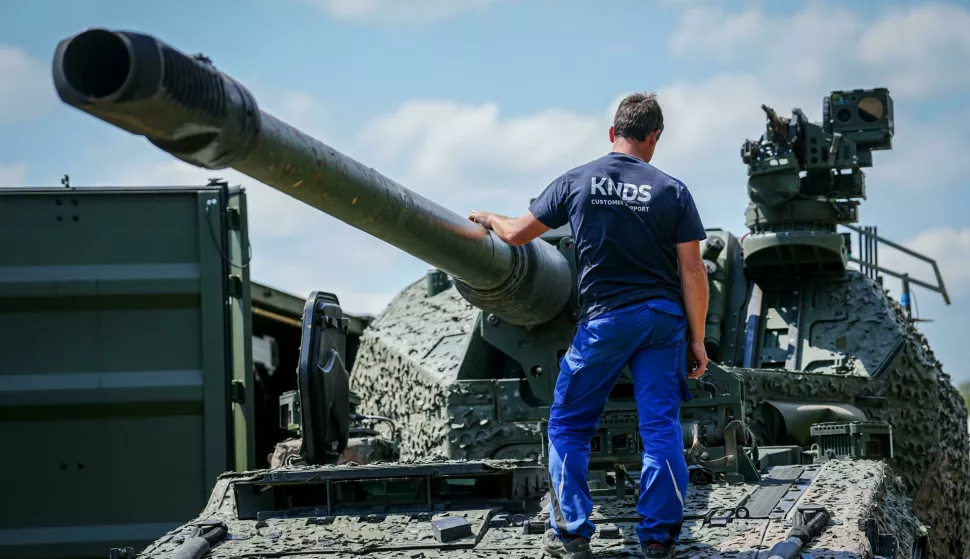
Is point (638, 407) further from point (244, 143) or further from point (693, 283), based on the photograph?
point (244, 143)

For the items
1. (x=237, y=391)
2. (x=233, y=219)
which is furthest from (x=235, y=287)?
(x=237, y=391)

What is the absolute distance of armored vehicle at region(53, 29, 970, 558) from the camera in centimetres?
488

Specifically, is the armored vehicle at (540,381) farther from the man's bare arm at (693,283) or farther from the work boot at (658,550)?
the man's bare arm at (693,283)

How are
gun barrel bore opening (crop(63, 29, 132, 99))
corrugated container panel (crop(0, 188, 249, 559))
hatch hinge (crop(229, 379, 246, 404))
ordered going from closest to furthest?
gun barrel bore opening (crop(63, 29, 132, 99)) < corrugated container panel (crop(0, 188, 249, 559)) < hatch hinge (crop(229, 379, 246, 404))

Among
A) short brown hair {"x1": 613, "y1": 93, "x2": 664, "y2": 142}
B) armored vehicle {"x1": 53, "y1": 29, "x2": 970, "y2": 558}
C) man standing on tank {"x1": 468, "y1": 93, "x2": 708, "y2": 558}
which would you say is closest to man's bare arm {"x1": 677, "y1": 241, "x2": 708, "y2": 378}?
man standing on tank {"x1": 468, "y1": 93, "x2": 708, "y2": 558}

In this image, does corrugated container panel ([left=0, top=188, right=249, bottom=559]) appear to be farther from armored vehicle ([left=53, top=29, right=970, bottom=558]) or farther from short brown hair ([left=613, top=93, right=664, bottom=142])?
short brown hair ([left=613, top=93, right=664, bottom=142])

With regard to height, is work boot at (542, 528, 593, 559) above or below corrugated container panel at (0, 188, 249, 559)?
below

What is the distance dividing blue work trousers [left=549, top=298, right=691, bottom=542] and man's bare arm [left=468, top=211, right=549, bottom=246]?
0.54 meters

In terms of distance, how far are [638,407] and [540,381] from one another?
2.43 m

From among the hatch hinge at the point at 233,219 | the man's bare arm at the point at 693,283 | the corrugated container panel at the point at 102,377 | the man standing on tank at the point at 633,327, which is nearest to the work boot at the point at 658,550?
the man standing on tank at the point at 633,327

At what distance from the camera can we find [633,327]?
18.7ft

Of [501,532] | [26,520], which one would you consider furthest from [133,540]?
[501,532]

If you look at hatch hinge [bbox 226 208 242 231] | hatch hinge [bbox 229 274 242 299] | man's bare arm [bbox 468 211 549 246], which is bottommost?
man's bare arm [bbox 468 211 549 246]

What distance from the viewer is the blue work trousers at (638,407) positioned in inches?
A: 220
